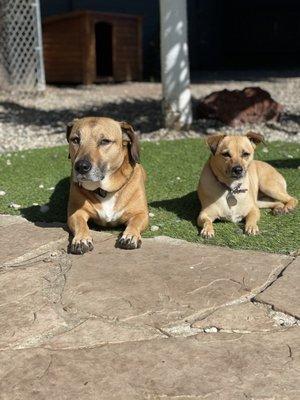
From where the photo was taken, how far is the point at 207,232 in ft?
13.1

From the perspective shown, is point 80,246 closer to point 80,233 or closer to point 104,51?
point 80,233

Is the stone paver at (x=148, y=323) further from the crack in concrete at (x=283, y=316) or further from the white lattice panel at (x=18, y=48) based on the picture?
the white lattice panel at (x=18, y=48)

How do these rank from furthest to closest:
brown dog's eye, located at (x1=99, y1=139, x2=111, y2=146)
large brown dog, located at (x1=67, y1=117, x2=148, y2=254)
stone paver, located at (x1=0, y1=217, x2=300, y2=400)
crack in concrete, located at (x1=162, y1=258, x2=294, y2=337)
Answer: brown dog's eye, located at (x1=99, y1=139, x2=111, y2=146)
large brown dog, located at (x1=67, y1=117, x2=148, y2=254)
crack in concrete, located at (x1=162, y1=258, x2=294, y2=337)
stone paver, located at (x1=0, y1=217, x2=300, y2=400)

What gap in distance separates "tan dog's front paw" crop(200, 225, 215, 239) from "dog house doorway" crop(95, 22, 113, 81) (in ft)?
45.1

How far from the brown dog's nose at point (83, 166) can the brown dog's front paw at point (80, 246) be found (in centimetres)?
47

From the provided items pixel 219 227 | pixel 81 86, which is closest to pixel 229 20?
pixel 81 86

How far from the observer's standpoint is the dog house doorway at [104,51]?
683 inches

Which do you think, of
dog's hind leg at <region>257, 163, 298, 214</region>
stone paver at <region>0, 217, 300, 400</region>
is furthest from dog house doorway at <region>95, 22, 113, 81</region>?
stone paver at <region>0, 217, 300, 400</region>

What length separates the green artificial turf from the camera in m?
4.04

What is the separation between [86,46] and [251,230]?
1168 centimetres

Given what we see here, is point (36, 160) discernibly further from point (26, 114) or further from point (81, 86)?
point (81, 86)

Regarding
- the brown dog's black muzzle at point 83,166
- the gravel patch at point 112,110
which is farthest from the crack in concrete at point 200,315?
the gravel patch at point 112,110

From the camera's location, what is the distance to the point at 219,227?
14.0ft

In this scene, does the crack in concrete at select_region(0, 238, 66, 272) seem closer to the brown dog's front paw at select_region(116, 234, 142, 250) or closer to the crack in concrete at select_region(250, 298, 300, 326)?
the brown dog's front paw at select_region(116, 234, 142, 250)
